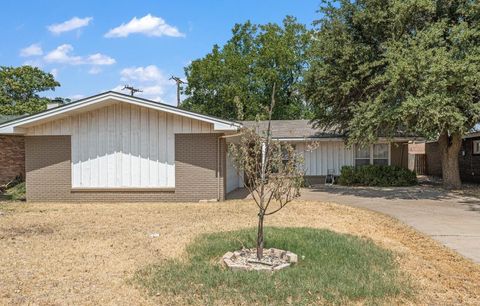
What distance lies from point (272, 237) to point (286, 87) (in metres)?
35.4

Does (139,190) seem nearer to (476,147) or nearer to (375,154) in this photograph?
(375,154)

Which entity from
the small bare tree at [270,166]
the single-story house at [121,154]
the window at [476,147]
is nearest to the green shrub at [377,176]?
the window at [476,147]

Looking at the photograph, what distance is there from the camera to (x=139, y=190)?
49.1ft

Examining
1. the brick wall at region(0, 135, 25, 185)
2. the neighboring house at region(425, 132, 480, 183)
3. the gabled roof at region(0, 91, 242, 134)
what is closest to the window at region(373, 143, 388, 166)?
the neighboring house at region(425, 132, 480, 183)

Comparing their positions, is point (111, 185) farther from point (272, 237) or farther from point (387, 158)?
point (387, 158)

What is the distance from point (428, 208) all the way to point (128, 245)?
29.9 feet

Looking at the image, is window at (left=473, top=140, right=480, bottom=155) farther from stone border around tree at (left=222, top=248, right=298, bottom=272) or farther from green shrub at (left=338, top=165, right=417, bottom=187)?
stone border around tree at (left=222, top=248, right=298, bottom=272)

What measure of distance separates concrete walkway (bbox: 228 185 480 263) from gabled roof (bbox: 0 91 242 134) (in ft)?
13.0

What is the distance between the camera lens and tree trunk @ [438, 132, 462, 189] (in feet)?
60.3

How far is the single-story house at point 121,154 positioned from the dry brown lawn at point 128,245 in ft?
4.28

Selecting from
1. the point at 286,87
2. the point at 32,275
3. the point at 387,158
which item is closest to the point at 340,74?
the point at 387,158

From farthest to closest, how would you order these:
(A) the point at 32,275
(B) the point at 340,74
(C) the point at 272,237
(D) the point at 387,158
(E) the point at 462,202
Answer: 1. (D) the point at 387,158
2. (B) the point at 340,74
3. (E) the point at 462,202
4. (C) the point at 272,237
5. (A) the point at 32,275

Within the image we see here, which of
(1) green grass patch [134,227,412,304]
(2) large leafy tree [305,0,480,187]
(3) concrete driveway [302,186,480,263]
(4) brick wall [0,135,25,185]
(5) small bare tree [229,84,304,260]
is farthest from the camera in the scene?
(4) brick wall [0,135,25,185]

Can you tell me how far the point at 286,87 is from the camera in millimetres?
42188
